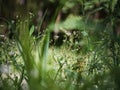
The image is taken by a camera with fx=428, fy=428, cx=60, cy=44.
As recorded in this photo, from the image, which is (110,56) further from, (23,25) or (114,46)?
(23,25)

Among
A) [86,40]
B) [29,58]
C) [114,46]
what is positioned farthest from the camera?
[86,40]

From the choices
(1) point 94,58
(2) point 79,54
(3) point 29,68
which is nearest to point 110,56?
(1) point 94,58

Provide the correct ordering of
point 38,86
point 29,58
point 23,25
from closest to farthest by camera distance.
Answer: point 38,86 → point 29,58 → point 23,25

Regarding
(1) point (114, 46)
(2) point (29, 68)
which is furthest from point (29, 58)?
(1) point (114, 46)

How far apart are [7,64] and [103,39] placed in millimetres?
608

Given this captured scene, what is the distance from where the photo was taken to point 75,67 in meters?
2.39

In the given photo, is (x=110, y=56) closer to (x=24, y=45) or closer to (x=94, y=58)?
(x=94, y=58)

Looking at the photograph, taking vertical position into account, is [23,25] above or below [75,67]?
above

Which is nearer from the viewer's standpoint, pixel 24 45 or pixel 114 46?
pixel 24 45

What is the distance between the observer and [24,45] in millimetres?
1679

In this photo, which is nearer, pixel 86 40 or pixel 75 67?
pixel 75 67

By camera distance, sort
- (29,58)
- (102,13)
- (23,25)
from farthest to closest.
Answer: (102,13)
(23,25)
(29,58)

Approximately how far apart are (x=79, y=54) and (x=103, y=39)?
0.62 feet

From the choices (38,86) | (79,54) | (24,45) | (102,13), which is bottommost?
(102,13)
